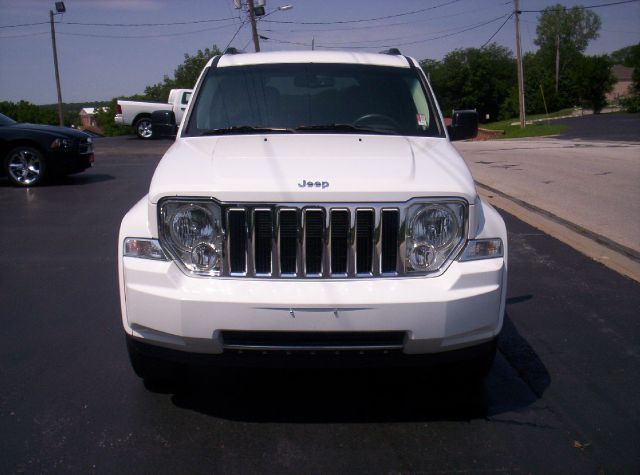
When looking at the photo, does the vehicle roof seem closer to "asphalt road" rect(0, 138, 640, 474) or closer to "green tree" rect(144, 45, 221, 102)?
"asphalt road" rect(0, 138, 640, 474)

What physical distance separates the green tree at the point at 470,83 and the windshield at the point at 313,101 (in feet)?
267

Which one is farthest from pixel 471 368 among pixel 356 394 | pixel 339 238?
pixel 339 238

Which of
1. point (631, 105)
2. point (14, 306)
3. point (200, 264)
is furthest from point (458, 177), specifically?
point (631, 105)

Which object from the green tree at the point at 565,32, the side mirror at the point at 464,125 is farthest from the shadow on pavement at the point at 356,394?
the green tree at the point at 565,32

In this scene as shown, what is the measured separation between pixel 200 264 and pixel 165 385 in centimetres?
99

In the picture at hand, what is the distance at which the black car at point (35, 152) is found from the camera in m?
13.1

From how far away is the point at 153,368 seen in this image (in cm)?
381

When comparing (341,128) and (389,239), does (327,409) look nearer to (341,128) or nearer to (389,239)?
(389,239)

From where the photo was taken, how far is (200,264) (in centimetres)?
341

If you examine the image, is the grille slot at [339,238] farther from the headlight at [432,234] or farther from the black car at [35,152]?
the black car at [35,152]

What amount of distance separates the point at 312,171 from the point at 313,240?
0.35 meters

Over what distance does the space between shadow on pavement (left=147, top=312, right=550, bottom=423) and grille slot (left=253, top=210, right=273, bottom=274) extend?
0.89 m

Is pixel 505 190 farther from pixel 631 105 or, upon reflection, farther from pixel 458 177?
pixel 631 105

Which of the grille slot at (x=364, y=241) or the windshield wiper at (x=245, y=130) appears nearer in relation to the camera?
the grille slot at (x=364, y=241)
